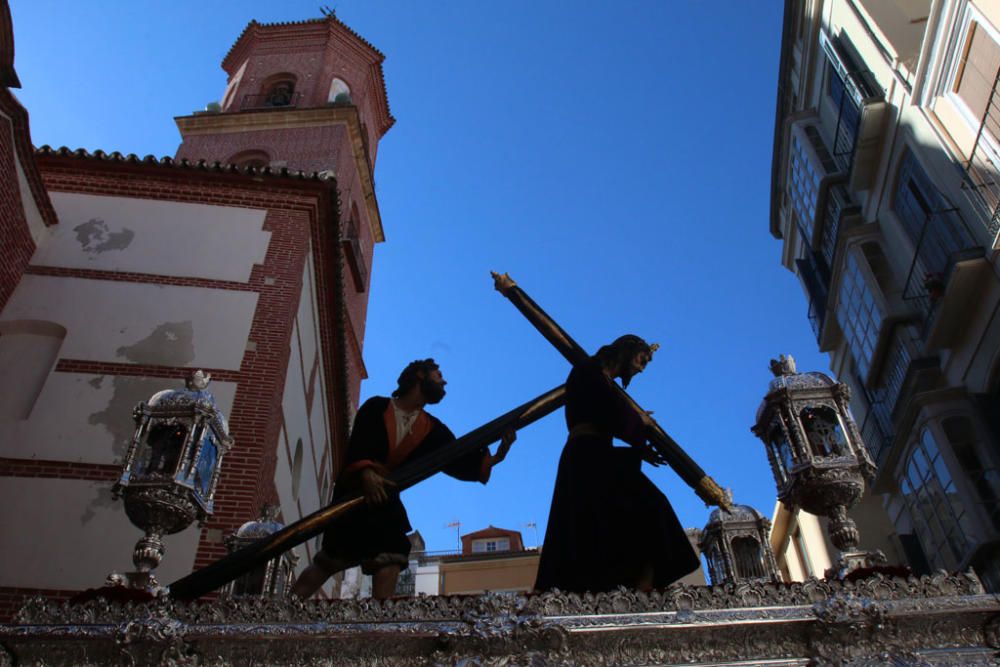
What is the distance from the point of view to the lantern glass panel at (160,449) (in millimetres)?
4680

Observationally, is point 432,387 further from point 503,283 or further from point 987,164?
point 987,164

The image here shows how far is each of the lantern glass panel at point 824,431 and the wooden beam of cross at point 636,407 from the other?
2.19ft

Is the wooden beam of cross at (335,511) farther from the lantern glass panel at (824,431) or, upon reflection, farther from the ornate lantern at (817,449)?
the lantern glass panel at (824,431)

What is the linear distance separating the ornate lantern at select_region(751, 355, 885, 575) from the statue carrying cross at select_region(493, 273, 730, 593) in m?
0.51

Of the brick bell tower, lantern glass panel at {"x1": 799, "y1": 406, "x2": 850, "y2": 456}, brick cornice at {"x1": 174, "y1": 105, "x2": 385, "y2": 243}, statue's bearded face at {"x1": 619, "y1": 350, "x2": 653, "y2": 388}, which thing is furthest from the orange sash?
brick cornice at {"x1": 174, "y1": 105, "x2": 385, "y2": 243}

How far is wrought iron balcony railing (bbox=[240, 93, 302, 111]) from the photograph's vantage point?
22.8 metres

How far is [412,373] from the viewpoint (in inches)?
215

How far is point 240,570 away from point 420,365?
1941 mm

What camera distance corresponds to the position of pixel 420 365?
18.1ft

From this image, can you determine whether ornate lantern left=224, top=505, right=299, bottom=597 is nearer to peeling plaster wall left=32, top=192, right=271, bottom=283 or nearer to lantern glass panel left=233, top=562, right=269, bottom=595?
lantern glass panel left=233, top=562, right=269, bottom=595

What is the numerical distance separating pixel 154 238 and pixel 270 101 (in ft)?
41.6

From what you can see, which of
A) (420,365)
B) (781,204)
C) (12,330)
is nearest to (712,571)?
(420,365)

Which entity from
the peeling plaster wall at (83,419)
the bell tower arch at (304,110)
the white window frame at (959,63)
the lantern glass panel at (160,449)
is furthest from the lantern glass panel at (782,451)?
the bell tower arch at (304,110)

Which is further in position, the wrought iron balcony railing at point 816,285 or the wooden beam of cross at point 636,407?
the wrought iron balcony railing at point 816,285
